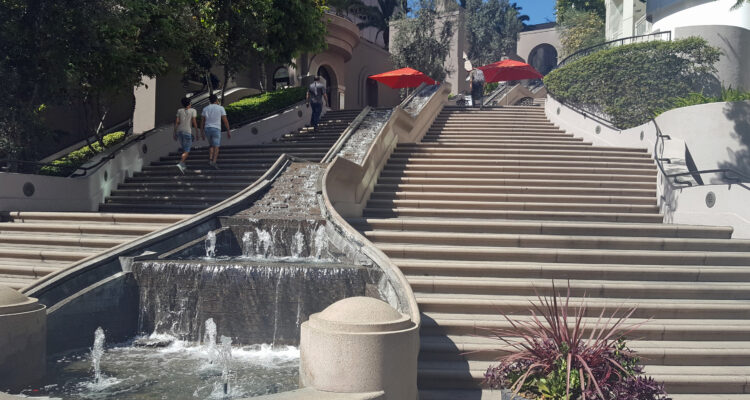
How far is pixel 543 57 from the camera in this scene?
58688 millimetres

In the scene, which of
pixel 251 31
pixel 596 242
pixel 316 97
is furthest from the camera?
pixel 316 97

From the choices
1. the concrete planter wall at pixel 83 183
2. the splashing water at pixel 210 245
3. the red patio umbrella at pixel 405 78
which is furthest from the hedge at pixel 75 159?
the red patio umbrella at pixel 405 78

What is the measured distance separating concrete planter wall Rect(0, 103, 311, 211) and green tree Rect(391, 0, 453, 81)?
17076mm

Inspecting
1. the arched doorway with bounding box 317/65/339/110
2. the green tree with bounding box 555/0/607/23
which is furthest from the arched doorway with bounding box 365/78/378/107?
the green tree with bounding box 555/0/607/23

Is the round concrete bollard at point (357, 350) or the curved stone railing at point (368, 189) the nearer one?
the round concrete bollard at point (357, 350)

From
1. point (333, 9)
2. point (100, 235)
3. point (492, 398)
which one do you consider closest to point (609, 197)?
point (492, 398)

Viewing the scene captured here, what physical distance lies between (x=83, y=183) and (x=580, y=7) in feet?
139

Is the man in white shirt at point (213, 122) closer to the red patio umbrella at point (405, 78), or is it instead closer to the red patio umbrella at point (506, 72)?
the red patio umbrella at point (405, 78)

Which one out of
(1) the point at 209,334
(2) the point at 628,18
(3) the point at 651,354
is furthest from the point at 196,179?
(2) the point at 628,18

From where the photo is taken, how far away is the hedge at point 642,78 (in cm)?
2014

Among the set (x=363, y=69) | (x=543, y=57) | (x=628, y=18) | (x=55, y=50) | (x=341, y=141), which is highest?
(x=543, y=57)

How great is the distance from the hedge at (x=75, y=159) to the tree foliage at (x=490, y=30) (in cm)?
3009

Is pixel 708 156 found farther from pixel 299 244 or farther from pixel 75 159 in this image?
pixel 75 159

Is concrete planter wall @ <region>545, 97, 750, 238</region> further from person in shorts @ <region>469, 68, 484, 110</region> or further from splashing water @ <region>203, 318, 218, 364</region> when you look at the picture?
person in shorts @ <region>469, 68, 484, 110</region>
